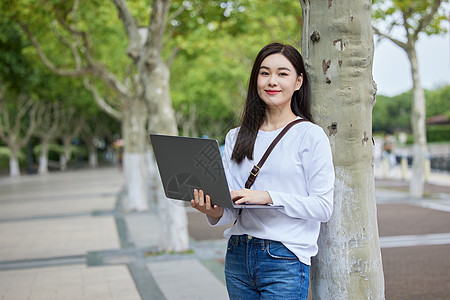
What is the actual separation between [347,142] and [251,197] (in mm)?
692

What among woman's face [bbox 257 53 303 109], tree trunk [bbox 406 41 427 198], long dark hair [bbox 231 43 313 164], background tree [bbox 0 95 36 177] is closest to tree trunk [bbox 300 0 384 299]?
long dark hair [bbox 231 43 313 164]

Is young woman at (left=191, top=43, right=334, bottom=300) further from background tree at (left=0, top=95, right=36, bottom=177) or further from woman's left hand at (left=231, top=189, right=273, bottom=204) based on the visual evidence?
background tree at (left=0, top=95, right=36, bottom=177)

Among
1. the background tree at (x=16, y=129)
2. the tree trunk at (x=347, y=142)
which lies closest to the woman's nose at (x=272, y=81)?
the tree trunk at (x=347, y=142)

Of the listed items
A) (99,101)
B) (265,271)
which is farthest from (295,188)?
(99,101)

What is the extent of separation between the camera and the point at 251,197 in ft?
7.59

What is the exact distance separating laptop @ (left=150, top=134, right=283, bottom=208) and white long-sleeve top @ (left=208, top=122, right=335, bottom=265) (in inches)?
4.4

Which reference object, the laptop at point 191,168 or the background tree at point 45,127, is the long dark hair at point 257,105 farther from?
the background tree at point 45,127

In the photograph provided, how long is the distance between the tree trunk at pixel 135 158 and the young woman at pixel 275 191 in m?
11.9

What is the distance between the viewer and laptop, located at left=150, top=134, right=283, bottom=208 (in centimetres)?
221

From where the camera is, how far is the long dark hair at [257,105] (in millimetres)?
2527

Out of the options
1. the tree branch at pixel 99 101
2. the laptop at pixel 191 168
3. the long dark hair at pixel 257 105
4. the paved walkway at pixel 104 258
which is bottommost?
the paved walkway at pixel 104 258

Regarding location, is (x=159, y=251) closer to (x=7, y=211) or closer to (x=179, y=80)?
(x=7, y=211)

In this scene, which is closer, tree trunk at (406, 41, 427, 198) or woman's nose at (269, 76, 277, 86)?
woman's nose at (269, 76, 277, 86)

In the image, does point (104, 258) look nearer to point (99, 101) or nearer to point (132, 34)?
point (132, 34)
